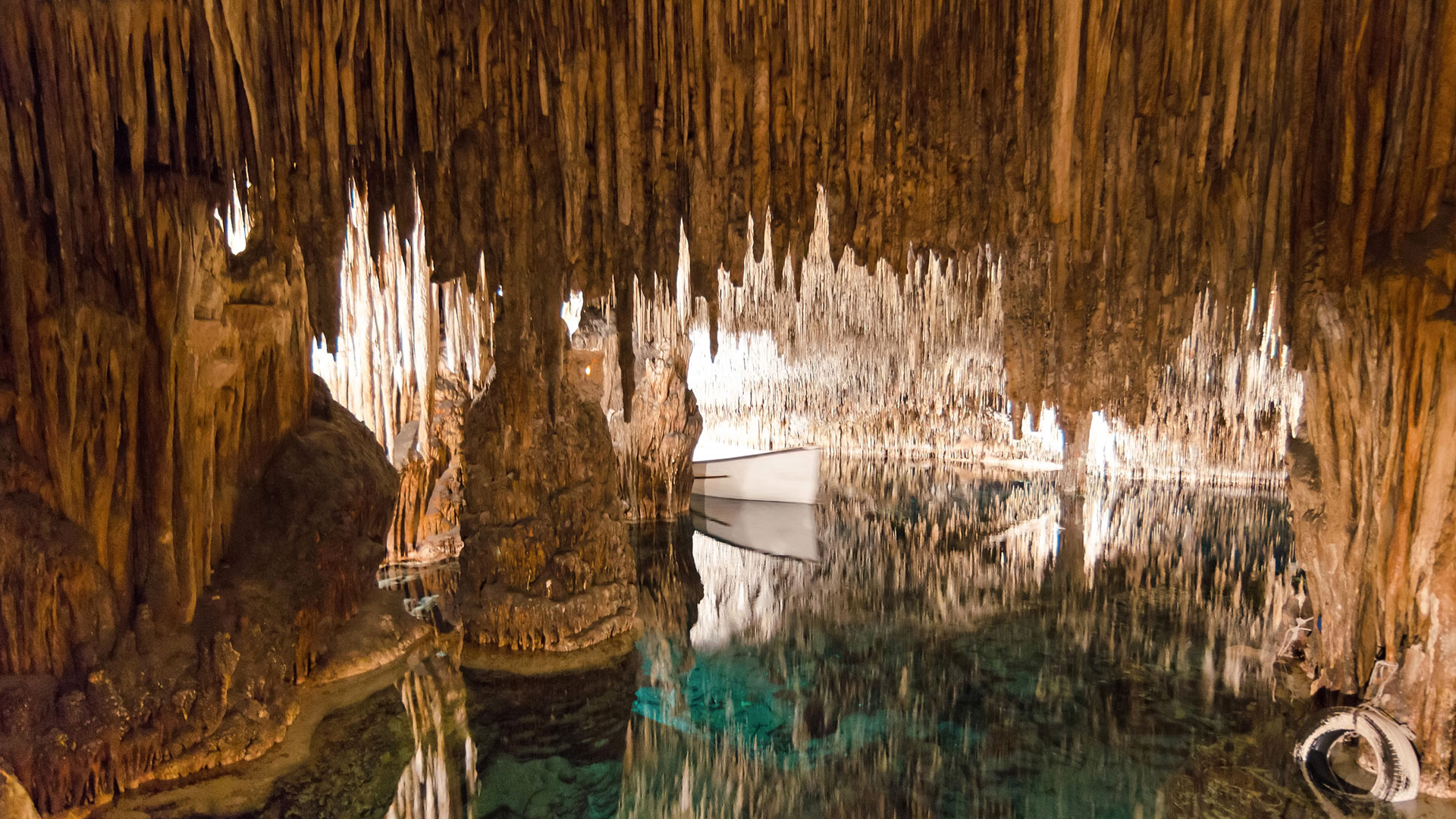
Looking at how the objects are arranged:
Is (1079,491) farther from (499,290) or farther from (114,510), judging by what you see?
(114,510)

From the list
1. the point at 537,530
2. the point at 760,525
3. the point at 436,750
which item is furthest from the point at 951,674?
the point at 760,525

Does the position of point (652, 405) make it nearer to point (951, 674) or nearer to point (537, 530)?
point (537, 530)

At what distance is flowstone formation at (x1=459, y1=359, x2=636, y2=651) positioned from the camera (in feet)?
18.6

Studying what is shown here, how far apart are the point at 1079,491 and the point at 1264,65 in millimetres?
12169

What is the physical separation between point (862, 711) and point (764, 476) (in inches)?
378

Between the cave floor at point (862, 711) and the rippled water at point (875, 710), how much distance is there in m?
0.02

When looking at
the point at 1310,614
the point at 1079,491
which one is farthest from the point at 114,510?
the point at 1079,491

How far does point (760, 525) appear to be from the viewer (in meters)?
11.9

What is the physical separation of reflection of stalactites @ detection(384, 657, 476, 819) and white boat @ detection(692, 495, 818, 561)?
522 centimetres

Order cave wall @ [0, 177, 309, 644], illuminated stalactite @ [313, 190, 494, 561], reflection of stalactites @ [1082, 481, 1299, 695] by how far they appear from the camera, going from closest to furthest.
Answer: cave wall @ [0, 177, 309, 644] < reflection of stalactites @ [1082, 481, 1299, 695] < illuminated stalactite @ [313, 190, 494, 561]

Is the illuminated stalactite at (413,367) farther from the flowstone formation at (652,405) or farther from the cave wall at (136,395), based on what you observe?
the cave wall at (136,395)

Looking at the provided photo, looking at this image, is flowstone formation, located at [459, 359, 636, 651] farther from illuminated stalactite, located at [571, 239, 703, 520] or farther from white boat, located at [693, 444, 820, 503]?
white boat, located at [693, 444, 820, 503]

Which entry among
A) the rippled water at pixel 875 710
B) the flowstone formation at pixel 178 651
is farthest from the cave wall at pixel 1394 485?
the flowstone formation at pixel 178 651

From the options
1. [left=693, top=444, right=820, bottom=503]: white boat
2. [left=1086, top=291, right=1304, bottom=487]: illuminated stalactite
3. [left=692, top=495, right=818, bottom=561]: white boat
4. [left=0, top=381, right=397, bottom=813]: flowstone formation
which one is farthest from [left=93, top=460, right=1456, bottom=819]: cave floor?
[left=693, top=444, right=820, bottom=503]: white boat
